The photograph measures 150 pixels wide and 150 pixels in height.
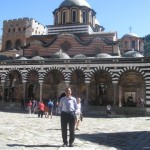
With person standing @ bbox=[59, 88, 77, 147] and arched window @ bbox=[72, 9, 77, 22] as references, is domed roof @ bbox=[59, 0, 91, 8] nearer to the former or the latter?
arched window @ bbox=[72, 9, 77, 22]

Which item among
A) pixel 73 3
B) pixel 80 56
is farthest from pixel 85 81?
pixel 73 3


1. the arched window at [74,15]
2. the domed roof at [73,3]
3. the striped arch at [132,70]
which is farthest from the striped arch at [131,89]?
the domed roof at [73,3]

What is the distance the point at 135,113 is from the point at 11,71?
43.2 feet

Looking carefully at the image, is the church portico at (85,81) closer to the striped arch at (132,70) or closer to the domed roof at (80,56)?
the striped arch at (132,70)

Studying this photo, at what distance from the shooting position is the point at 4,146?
311 inches

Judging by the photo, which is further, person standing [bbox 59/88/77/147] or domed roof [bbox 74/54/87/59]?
domed roof [bbox 74/54/87/59]

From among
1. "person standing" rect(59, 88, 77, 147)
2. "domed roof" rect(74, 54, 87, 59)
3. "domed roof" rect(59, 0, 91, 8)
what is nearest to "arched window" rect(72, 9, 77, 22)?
"domed roof" rect(59, 0, 91, 8)

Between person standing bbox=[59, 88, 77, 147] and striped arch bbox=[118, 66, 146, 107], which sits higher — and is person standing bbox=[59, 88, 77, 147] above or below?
below

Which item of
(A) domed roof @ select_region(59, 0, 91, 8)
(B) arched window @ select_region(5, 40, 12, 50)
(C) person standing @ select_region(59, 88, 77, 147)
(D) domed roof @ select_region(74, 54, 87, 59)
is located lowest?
(C) person standing @ select_region(59, 88, 77, 147)

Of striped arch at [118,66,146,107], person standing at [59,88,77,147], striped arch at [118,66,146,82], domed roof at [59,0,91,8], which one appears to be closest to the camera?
person standing at [59,88,77,147]

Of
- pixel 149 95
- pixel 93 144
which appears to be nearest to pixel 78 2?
pixel 149 95

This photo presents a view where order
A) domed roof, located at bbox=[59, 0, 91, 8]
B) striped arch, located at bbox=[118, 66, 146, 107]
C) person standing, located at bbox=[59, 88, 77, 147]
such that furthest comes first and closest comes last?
domed roof, located at bbox=[59, 0, 91, 8], striped arch, located at bbox=[118, 66, 146, 107], person standing, located at bbox=[59, 88, 77, 147]

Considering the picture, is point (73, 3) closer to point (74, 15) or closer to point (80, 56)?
point (74, 15)

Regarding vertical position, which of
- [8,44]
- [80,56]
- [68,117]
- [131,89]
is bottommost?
[68,117]
